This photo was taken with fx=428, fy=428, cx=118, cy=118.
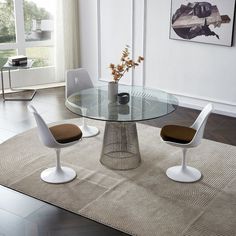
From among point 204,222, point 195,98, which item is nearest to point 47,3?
point 195,98

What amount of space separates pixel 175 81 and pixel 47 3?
2558mm

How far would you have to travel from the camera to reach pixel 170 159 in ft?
14.7

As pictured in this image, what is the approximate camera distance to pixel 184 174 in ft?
13.5

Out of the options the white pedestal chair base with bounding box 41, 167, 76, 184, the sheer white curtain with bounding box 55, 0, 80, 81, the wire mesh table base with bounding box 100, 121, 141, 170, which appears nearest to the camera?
the white pedestal chair base with bounding box 41, 167, 76, 184

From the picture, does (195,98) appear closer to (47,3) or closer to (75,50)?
(75,50)

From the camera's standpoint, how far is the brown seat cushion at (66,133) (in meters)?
3.86

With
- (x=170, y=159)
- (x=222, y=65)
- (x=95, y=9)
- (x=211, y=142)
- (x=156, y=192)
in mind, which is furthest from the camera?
(x=95, y=9)

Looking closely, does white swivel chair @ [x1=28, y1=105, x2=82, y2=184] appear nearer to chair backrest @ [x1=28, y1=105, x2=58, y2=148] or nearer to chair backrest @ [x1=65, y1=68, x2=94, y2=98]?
chair backrest @ [x1=28, y1=105, x2=58, y2=148]

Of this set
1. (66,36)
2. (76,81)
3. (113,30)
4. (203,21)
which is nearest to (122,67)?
(76,81)

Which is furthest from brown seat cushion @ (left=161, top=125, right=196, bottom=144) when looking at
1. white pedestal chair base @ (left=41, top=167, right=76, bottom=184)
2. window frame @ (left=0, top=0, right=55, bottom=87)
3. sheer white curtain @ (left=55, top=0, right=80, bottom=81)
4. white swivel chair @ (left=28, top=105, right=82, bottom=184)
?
window frame @ (left=0, top=0, right=55, bottom=87)

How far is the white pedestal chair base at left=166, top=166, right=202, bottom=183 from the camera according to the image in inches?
159

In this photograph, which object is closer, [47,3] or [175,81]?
[175,81]

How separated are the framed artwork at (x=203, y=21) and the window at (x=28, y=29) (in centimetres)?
224

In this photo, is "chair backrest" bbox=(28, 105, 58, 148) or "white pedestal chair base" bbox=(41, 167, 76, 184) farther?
"white pedestal chair base" bbox=(41, 167, 76, 184)
